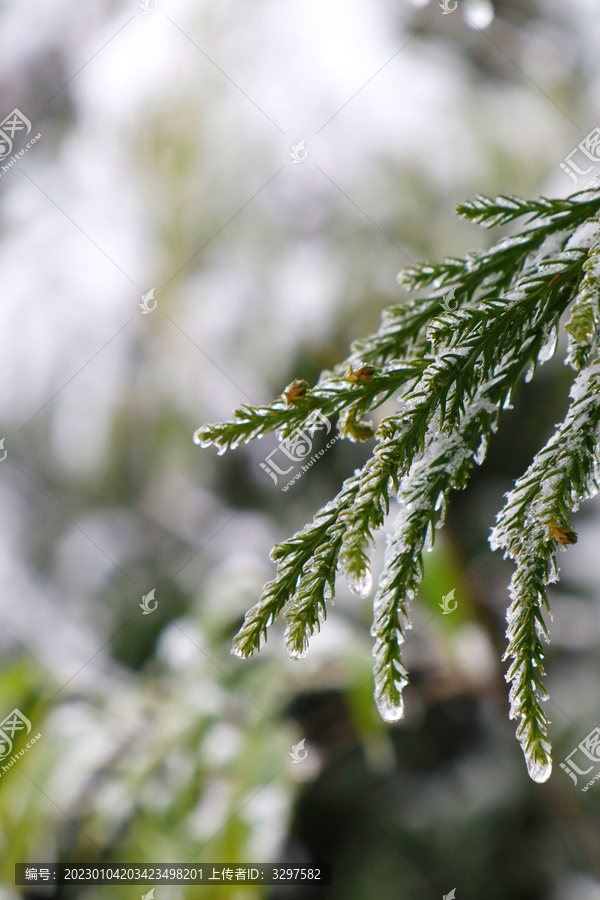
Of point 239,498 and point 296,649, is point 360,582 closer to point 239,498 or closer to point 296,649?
point 296,649

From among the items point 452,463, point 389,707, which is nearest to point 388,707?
point 389,707

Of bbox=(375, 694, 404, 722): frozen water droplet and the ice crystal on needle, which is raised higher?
the ice crystal on needle

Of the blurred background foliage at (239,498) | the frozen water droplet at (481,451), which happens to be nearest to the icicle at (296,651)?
the frozen water droplet at (481,451)

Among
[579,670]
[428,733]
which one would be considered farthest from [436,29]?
[428,733]

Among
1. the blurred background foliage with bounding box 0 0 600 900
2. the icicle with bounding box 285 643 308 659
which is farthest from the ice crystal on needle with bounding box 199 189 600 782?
the blurred background foliage with bounding box 0 0 600 900

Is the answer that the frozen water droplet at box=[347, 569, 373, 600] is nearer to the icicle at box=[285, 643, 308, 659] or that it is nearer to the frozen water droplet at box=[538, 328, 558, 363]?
the icicle at box=[285, 643, 308, 659]

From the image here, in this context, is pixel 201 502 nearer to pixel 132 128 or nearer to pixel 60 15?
pixel 132 128

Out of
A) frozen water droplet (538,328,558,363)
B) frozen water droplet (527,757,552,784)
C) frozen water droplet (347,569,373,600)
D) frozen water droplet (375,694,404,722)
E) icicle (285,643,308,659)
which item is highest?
frozen water droplet (538,328,558,363)
